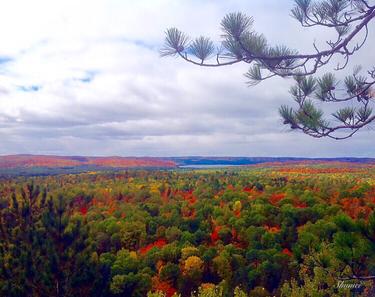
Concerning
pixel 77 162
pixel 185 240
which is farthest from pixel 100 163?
pixel 185 240

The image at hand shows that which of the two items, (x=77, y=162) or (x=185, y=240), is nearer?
(x=185, y=240)

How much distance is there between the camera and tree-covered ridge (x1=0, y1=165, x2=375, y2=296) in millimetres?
7137

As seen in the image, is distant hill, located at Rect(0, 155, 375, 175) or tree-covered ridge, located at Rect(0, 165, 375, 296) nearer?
tree-covered ridge, located at Rect(0, 165, 375, 296)

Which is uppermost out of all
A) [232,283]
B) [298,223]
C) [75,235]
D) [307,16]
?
[307,16]

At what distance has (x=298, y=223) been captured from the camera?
50.6 meters

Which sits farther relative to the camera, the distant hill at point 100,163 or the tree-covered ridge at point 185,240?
the distant hill at point 100,163

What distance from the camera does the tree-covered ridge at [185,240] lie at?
7137mm

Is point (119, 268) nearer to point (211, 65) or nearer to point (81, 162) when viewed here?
point (211, 65)

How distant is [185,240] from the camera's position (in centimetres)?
4819

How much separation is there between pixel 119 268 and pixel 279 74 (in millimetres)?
35869

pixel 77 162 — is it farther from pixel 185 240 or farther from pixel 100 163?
pixel 185 240

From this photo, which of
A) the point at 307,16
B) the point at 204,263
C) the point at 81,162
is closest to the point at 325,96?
the point at 307,16

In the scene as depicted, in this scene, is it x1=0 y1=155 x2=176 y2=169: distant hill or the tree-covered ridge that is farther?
x1=0 y1=155 x2=176 y2=169: distant hill

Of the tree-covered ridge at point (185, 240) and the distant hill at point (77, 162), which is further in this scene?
the distant hill at point (77, 162)
